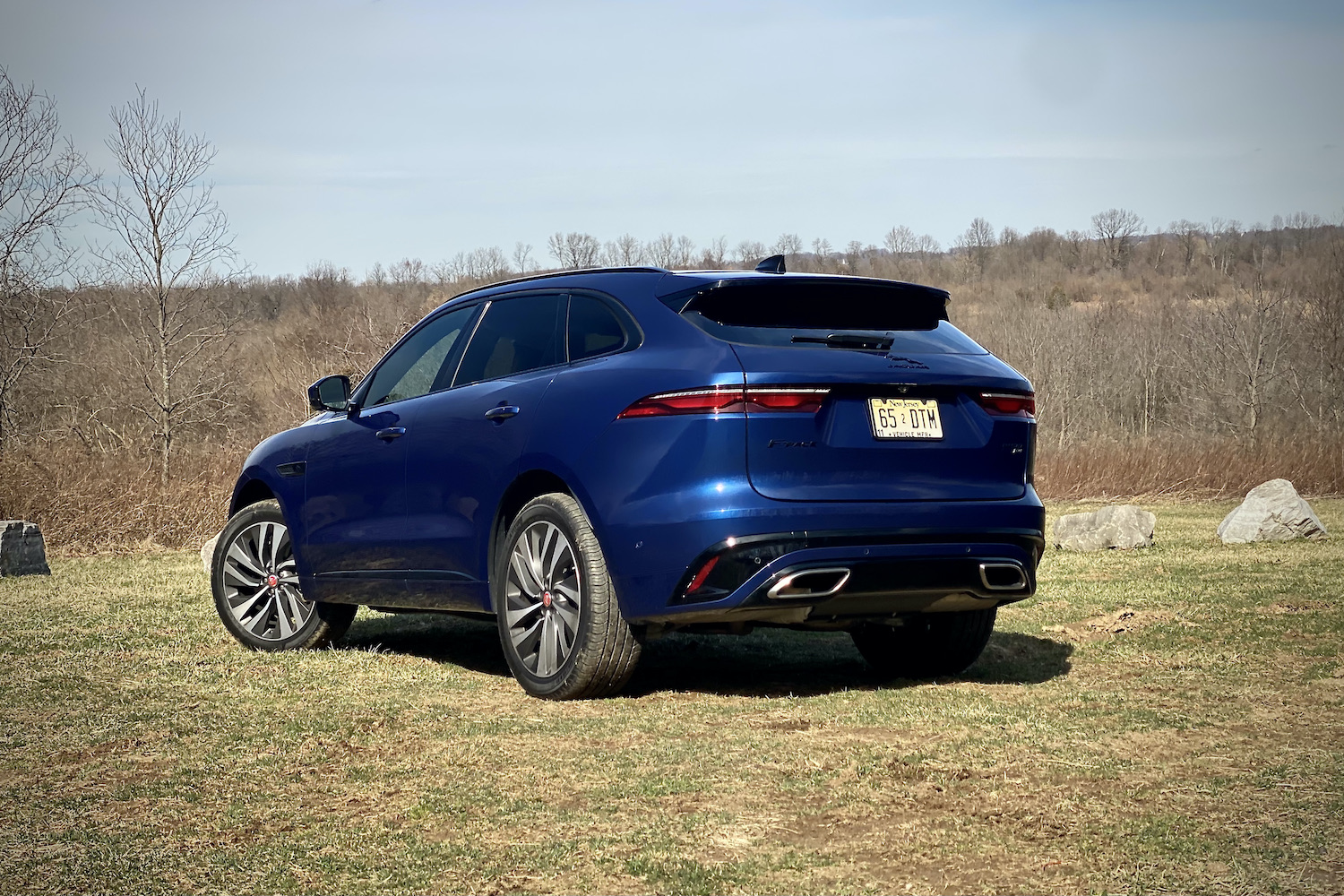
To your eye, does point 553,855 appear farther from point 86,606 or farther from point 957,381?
point 86,606

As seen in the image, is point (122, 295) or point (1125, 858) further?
point (122, 295)

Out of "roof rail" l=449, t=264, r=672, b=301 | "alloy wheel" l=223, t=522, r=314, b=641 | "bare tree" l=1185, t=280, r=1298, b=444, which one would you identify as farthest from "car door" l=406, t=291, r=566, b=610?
"bare tree" l=1185, t=280, r=1298, b=444

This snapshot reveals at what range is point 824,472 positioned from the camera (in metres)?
4.98

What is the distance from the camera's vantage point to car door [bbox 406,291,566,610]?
580 centimetres

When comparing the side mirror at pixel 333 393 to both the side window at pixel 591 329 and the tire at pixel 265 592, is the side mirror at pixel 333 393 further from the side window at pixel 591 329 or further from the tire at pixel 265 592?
the side window at pixel 591 329

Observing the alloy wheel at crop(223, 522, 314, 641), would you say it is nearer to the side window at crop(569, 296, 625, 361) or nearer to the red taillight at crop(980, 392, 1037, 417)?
the side window at crop(569, 296, 625, 361)

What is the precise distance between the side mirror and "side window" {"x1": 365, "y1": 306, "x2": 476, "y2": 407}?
0.16 m

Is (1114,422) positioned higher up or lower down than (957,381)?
lower down

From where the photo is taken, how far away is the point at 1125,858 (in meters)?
3.28

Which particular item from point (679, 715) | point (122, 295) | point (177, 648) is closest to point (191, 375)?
point (122, 295)

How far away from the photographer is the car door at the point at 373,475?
6543 mm

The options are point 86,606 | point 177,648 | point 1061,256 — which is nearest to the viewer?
point 177,648

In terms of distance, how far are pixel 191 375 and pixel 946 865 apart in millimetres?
33464

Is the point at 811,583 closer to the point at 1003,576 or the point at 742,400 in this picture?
the point at 742,400
